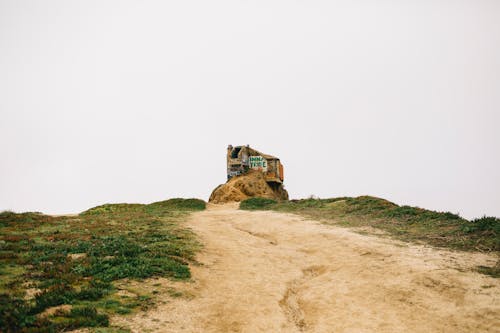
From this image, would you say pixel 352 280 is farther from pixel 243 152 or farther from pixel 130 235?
pixel 243 152

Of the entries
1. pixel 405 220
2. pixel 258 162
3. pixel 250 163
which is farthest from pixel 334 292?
pixel 250 163

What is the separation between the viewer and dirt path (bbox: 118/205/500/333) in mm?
9906

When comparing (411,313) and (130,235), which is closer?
(411,313)

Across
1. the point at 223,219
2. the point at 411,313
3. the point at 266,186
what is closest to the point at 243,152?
the point at 266,186

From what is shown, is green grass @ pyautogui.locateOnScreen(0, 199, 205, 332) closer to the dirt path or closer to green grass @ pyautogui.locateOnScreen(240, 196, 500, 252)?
the dirt path

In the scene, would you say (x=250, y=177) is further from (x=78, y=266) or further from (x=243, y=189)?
(x=78, y=266)

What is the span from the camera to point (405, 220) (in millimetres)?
25062

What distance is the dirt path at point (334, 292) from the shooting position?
991 centimetres

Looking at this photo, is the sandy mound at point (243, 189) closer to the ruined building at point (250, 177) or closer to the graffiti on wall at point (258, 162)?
the ruined building at point (250, 177)

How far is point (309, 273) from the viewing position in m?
15.7

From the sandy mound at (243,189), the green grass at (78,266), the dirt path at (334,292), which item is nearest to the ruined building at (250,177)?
the sandy mound at (243,189)

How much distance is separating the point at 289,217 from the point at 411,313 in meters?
18.5

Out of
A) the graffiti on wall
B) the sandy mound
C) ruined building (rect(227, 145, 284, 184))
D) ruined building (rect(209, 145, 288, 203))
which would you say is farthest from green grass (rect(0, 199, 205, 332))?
the graffiti on wall

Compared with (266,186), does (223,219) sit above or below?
below
